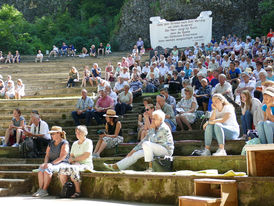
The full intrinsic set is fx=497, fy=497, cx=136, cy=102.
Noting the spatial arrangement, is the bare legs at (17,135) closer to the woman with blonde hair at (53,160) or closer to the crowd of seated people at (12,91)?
the woman with blonde hair at (53,160)

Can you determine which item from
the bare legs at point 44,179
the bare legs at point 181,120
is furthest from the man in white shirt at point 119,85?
the bare legs at point 44,179

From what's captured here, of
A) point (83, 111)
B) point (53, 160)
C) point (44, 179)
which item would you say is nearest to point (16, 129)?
point (83, 111)

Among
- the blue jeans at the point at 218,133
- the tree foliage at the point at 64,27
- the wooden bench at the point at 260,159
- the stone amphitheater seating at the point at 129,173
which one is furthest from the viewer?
the tree foliage at the point at 64,27

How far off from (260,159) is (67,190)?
3316mm

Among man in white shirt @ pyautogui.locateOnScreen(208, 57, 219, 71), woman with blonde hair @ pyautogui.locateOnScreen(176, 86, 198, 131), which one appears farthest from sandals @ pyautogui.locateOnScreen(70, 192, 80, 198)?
man in white shirt @ pyautogui.locateOnScreen(208, 57, 219, 71)

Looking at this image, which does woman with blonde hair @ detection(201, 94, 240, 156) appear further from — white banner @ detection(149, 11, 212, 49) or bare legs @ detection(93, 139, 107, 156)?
white banner @ detection(149, 11, 212, 49)

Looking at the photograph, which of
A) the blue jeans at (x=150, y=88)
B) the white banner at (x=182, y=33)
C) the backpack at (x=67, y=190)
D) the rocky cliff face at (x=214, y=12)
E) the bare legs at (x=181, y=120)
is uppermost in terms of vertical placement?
the rocky cliff face at (x=214, y=12)

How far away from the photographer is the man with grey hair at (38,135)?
11.1 meters

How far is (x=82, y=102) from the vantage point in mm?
13227

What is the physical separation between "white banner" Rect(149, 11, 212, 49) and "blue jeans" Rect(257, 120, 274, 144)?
20.8 m

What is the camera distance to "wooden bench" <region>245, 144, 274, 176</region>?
5.97m

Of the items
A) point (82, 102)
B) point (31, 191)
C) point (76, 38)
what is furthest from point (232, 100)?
point (76, 38)

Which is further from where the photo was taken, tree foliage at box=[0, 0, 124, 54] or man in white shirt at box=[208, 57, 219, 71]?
tree foliage at box=[0, 0, 124, 54]

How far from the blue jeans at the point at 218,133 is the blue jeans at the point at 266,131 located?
0.86 metres
